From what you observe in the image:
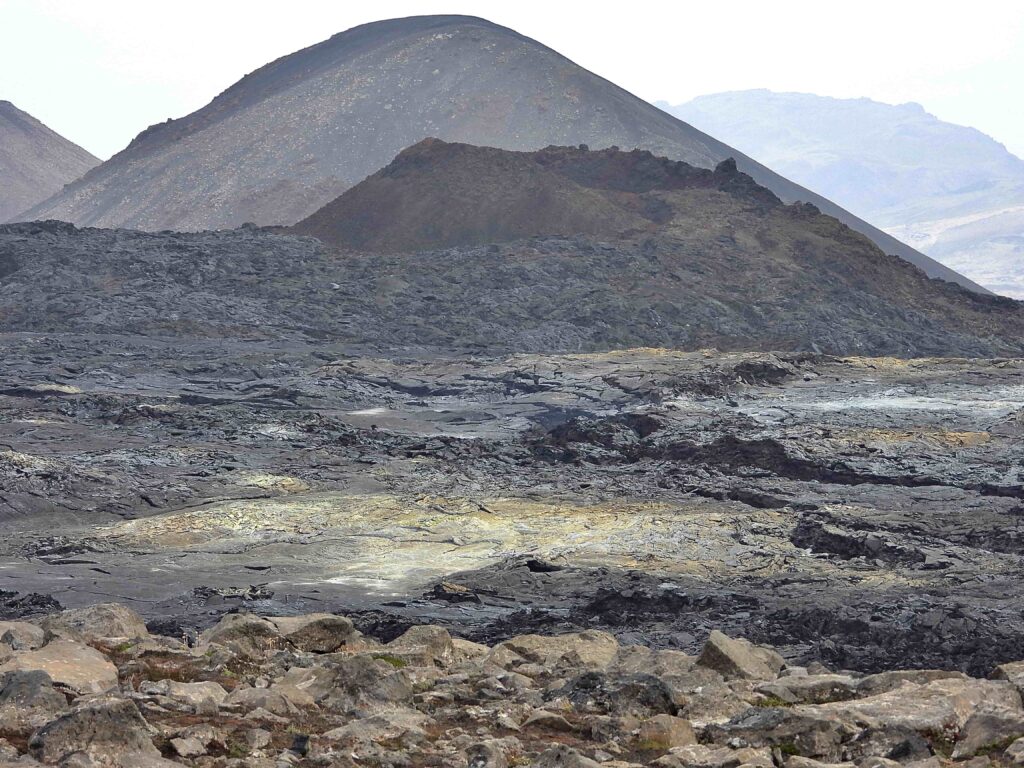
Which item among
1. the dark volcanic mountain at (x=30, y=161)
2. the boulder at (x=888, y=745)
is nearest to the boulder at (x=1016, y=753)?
the boulder at (x=888, y=745)

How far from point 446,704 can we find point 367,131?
7215 cm

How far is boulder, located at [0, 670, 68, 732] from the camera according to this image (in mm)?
7516

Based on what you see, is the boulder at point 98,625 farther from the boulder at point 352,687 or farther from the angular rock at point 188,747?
the angular rock at point 188,747

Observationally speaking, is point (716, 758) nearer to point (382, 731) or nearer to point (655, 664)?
point (382, 731)

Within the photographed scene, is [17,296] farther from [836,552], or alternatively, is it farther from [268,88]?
[268,88]

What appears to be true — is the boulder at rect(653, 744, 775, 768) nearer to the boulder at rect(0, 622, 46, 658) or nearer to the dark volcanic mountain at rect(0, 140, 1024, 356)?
the boulder at rect(0, 622, 46, 658)

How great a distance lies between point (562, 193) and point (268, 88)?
44795mm

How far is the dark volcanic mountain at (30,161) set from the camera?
4131 inches

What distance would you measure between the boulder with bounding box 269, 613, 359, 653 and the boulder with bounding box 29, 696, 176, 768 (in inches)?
124

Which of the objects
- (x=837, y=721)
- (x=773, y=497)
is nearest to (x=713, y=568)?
(x=773, y=497)

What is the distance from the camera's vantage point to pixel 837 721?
25.3 ft

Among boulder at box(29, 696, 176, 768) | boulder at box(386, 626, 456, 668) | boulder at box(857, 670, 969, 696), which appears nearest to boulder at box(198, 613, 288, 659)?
boulder at box(386, 626, 456, 668)

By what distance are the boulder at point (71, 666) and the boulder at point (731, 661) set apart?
13.9ft

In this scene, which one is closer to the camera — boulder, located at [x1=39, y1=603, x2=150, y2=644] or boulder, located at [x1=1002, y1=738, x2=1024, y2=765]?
boulder, located at [x1=1002, y1=738, x2=1024, y2=765]
